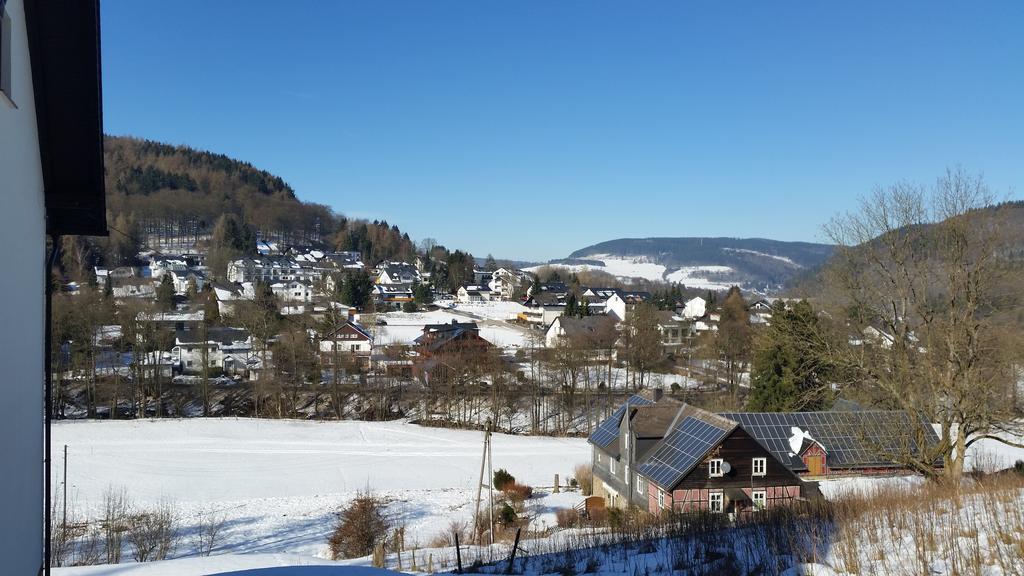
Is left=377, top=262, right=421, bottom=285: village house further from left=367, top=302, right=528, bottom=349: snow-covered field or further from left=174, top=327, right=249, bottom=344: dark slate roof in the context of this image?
left=174, top=327, right=249, bottom=344: dark slate roof

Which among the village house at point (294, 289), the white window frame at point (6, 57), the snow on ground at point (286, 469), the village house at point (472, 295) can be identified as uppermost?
the white window frame at point (6, 57)

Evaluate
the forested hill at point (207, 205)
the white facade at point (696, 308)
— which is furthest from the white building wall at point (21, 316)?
the forested hill at point (207, 205)

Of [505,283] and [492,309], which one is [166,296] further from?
[505,283]

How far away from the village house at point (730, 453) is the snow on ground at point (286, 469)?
336 centimetres

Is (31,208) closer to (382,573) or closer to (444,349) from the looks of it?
(382,573)

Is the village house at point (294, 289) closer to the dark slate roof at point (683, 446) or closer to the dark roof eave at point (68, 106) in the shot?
the dark slate roof at point (683, 446)

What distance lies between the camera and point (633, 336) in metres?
41.8

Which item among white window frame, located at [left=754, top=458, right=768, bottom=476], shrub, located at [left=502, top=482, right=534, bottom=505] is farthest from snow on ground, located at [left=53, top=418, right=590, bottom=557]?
white window frame, located at [left=754, top=458, right=768, bottom=476]

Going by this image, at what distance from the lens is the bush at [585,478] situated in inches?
816

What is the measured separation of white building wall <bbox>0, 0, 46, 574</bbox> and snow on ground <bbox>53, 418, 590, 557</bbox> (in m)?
11.2

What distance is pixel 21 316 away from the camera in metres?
3.33

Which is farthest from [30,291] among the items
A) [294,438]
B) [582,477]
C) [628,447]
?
[294,438]

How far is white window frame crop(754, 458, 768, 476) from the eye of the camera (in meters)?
15.4

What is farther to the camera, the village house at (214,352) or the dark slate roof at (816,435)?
the village house at (214,352)
